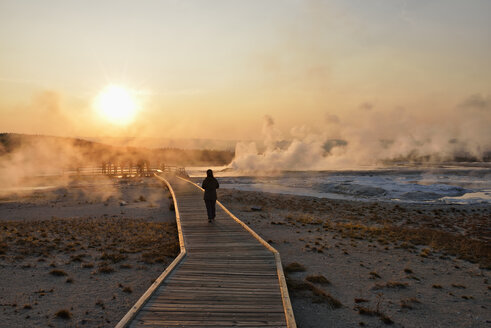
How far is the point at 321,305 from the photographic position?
6844 millimetres

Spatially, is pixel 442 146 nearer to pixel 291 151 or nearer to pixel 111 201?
pixel 291 151

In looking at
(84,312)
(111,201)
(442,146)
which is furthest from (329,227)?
(442,146)

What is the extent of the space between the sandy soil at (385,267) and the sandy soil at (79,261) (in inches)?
142

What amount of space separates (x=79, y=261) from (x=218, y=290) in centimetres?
510

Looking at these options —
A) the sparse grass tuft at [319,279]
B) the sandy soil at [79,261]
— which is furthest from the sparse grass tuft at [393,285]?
the sandy soil at [79,261]

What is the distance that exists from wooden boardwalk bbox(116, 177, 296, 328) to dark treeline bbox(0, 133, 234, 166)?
6764 centimetres

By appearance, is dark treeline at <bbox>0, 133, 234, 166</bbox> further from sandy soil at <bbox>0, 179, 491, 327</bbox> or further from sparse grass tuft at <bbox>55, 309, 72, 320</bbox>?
sparse grass tuft at <bbox>55, 309, 72, 320</bbox>

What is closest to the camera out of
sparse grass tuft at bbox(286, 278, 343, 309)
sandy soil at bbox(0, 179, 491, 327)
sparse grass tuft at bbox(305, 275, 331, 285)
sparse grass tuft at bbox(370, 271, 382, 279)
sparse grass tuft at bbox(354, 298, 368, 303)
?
sandy soil at bbox(0, 179, 491, 327)

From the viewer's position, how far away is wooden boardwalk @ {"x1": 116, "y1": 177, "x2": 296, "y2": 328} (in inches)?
196

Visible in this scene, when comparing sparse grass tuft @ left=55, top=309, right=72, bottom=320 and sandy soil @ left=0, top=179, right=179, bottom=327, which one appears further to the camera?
sandy soil @ left=0, top=179, right=179, bottom=327

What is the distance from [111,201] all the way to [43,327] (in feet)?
55.9

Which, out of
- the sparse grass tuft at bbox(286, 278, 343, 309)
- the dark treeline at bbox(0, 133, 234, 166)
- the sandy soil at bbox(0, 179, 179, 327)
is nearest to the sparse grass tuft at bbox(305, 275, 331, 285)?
the sparse grass tuft at bbox(286, 278, 343, 309)

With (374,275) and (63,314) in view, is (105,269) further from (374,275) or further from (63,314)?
(374,275)

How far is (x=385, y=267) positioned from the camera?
950 centimetres
